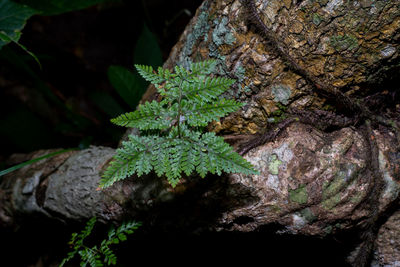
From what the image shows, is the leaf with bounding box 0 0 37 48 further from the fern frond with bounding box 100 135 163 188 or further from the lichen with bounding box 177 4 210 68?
the fern frond with bounding box 100 135 163 188

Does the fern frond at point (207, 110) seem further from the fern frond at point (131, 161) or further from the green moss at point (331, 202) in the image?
the green moss at point (331, 202)

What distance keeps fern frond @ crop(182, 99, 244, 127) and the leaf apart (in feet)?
6.02

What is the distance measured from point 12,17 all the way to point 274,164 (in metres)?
2.45

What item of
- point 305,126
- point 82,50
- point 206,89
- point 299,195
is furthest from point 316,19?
point 82,50

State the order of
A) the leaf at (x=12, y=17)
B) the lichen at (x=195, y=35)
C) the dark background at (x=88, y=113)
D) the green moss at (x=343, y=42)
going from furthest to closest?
the leaf at (x=12, y=17), the dark background at (x=88, y=113), the lichen at (x=195, y=35), the green moss at (x=343, y=42)

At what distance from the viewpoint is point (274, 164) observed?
1344 millimetres

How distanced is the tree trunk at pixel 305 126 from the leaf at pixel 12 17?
1.66 meters

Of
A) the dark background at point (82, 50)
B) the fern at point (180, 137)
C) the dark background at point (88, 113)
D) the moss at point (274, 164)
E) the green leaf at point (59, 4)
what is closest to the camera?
the fern at point (180, 137)

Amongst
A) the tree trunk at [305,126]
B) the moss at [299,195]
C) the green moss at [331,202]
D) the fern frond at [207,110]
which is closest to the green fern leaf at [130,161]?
the fern frond at [207,110]

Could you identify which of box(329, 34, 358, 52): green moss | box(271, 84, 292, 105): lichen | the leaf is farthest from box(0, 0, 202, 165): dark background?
box(329, 34, 358, 52): green moss

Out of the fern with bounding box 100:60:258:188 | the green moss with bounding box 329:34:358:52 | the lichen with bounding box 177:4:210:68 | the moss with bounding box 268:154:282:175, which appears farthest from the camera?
the lichen with bounding box 177:4:210:68

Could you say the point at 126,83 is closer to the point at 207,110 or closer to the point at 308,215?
the point at 207,110

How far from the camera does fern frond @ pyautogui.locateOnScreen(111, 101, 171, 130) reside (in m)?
1.20

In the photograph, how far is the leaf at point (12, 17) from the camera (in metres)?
2.16
